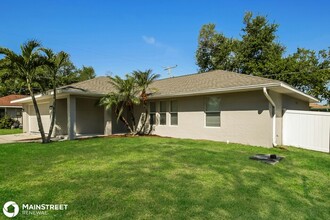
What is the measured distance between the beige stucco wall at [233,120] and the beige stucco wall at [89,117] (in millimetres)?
5832

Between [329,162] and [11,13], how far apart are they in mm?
16742

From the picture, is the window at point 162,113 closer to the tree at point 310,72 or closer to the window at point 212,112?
the window at point 212,112

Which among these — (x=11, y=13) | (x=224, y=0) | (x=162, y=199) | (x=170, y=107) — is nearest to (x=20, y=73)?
(x=11, y=13)

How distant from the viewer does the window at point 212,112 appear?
36.9ft

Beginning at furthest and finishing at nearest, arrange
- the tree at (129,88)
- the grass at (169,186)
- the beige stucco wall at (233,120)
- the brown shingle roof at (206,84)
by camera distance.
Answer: the tree at (129,88) < the brown shingle roof at (206,84) < the beige stucco wall at (233,120) < the grass at (169,186)

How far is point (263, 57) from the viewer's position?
26.3 m

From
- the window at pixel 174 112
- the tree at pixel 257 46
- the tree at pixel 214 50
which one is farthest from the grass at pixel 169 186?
the tree at pixel 214 50

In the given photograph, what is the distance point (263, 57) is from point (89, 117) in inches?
855

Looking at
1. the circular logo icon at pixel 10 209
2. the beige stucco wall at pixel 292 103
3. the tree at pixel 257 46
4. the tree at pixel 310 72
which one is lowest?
the circular logo icon at pixel 10 209

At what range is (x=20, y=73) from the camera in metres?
10.2

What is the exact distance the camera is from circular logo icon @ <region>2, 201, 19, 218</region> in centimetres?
334

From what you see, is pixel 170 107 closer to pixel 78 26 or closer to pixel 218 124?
pixel 218 124

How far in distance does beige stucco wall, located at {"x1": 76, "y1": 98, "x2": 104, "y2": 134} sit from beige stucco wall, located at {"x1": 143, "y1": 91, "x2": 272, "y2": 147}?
5.83 meters

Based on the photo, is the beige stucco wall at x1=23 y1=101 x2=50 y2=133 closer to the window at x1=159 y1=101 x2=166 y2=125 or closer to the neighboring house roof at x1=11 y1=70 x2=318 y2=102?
the neighboring house roof at x1=11 y1=70 x2=318 y2=102
